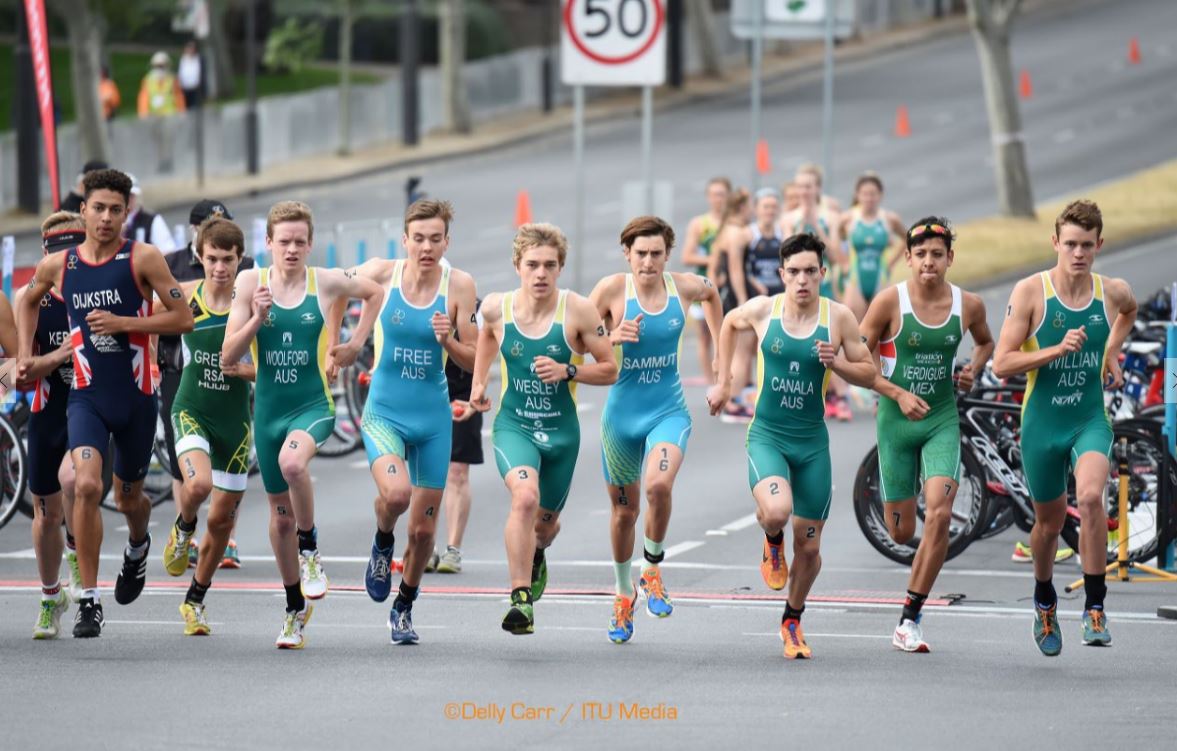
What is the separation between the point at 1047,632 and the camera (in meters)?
11.4

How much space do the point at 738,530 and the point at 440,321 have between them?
486cm

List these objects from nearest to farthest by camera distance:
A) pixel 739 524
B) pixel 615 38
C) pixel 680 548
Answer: pixel 680 548 → pixel 739 524 → pixel 615 38

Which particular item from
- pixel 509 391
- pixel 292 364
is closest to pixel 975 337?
pixel 509 391

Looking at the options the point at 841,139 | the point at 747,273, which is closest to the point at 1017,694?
the point at 747,273

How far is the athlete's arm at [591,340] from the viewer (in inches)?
458

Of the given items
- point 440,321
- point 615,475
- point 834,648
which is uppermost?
point 440,321

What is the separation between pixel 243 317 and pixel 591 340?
1.74 meters

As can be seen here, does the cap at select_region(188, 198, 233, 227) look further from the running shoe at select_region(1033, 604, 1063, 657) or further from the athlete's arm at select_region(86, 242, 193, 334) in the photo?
the running shoe at select_region(1033, 604, 1063, 657)

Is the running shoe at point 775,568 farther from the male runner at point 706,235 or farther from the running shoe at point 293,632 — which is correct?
the male runner at point 706,235

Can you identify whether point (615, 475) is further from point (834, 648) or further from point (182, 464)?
point (182, 464)

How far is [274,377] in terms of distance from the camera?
11.6 meters

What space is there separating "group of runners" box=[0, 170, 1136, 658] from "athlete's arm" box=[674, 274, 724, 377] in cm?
40

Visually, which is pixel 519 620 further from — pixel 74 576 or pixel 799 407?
pixel 74 576

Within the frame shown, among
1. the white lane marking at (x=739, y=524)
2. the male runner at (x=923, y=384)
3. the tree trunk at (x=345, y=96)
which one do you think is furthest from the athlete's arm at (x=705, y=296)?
the tree trunk at (x=345, y=96)
